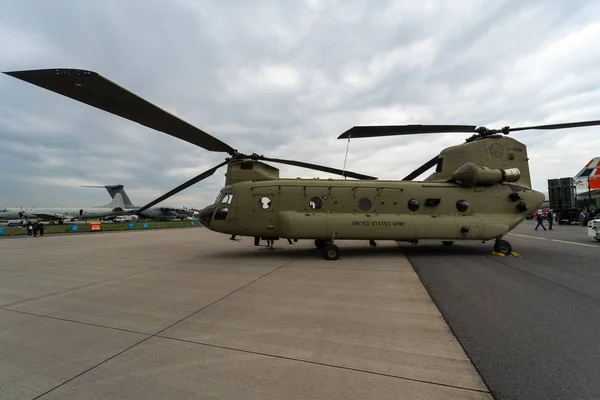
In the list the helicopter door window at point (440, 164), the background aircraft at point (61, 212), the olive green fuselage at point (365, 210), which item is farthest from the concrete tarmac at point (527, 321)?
the background aircraft at point (61, 212)

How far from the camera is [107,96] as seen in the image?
5.79m

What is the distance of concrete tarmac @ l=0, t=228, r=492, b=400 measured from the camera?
2.26 meters

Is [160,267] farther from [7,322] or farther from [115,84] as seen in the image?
[115,84]

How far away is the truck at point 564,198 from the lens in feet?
74.3

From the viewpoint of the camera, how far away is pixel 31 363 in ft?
8.84

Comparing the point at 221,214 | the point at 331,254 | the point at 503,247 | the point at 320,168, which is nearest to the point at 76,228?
the point at 221,214

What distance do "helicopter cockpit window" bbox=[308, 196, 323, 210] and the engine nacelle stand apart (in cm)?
521

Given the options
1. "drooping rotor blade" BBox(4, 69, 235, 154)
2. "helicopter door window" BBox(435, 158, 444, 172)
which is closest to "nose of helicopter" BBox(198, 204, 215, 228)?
"drooping rotor blade" BBox(4, 69, 235, 154)

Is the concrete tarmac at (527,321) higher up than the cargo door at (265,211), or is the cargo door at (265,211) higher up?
the cargo door at (265,211)

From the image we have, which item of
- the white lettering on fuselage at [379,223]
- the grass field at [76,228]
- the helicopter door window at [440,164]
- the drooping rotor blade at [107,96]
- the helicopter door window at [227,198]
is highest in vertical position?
the drooping rotor blade at [107,96]

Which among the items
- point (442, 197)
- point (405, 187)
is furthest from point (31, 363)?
point (442, 197)

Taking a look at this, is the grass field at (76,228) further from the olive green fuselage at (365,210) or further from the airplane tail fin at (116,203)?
the olive green fuselage at (365,210)

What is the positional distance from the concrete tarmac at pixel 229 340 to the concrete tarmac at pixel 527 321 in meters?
0.28

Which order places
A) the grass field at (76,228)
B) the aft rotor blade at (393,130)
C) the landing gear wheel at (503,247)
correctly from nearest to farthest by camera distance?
the aft rotor blade at (393,130), the landing gear wheel at (503,247), the grass field at (76,228)
